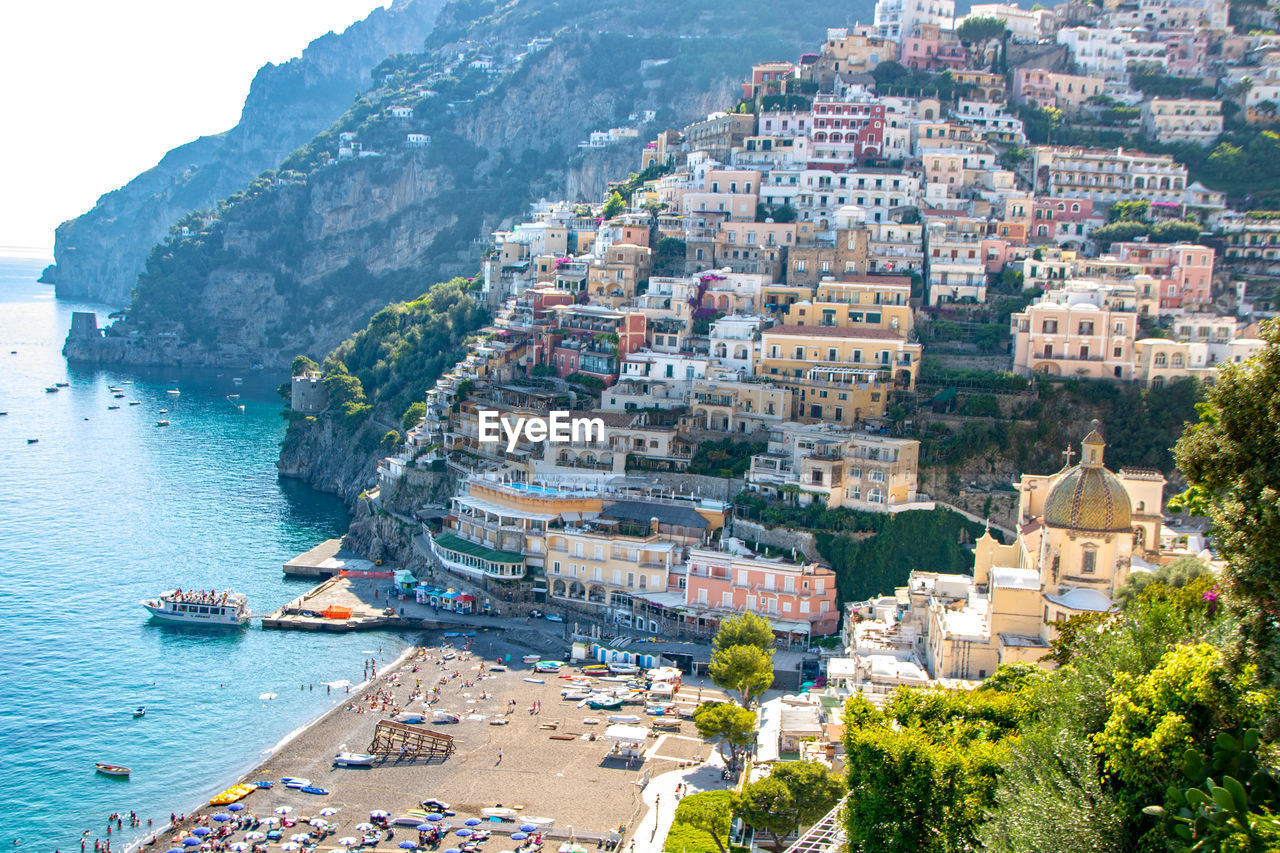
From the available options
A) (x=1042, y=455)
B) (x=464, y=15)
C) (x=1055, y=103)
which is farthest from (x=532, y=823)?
(x=464, y=15)

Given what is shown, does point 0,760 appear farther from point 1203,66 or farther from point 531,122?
point 531,122

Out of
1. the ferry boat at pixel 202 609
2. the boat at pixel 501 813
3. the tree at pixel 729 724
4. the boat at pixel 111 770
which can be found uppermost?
the tree at pixel 729 724

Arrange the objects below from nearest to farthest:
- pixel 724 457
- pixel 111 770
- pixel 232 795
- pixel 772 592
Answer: pixel 232 795
pixel 111 770
pixel 772 592
pixel 724 457

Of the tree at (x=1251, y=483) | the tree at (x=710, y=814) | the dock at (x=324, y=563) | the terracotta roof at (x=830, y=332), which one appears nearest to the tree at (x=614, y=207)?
the terracotta roof at (x=830, y=332)

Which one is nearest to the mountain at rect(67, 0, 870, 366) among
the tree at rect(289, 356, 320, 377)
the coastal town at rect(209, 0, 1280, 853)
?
the tree at rect(289, 356, 320, 377)

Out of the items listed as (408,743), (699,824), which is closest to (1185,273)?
(699,824)

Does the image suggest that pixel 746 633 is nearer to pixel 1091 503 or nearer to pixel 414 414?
pixel 1091 503

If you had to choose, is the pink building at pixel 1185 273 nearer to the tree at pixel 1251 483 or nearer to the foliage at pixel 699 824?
the foliage at pixel 699 824
